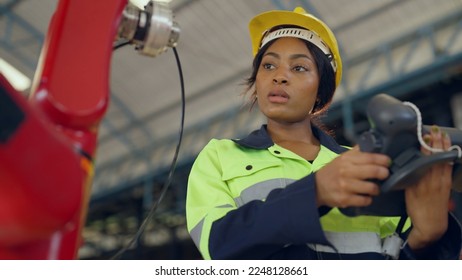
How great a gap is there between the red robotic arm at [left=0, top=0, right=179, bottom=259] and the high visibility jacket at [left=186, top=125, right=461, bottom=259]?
0.38 m

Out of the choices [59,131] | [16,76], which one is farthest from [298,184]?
[16,76]

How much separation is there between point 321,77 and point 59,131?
1.02 metres

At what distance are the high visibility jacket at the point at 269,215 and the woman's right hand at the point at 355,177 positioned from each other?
1.9 inches

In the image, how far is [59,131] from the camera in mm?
764

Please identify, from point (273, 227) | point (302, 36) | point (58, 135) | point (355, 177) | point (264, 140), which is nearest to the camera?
point (58, 135)

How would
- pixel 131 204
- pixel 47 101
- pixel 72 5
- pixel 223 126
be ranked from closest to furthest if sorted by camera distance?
pixel 47 101 < pixel 72 5 < pixel 223 126 < pixel 131 204

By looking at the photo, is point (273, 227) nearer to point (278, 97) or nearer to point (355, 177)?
point (355, 177)

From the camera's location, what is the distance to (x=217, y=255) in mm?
1130

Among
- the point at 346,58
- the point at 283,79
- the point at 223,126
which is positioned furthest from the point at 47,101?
the point at 223,126

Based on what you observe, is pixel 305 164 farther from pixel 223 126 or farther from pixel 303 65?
pixel 223 126

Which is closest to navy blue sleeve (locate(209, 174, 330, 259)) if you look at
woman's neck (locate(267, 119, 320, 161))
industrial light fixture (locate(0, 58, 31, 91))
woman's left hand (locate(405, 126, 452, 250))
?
woman's left hand (locate(405, 126, 452, 250))

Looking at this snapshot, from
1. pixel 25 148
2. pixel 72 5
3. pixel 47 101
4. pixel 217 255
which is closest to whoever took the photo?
pixel 25 148

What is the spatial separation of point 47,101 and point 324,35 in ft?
3.45

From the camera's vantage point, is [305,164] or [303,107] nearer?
[305,164]
